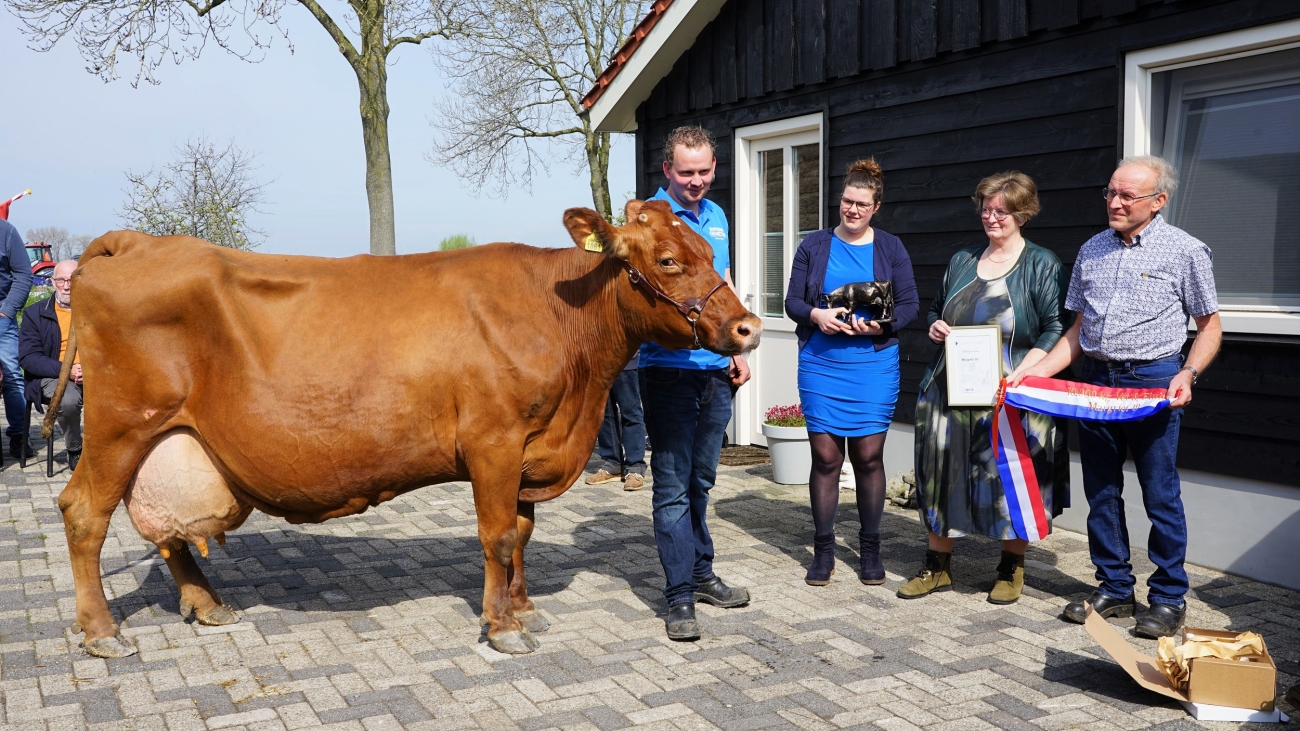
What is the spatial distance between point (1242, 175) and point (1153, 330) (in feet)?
6.02

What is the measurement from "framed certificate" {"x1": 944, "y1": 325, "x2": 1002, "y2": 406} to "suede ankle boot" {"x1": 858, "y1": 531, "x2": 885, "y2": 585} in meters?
0.88

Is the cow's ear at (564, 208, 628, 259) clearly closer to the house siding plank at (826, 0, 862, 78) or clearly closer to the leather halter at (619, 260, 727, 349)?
the leather halter at (619, 260, 727, 349)

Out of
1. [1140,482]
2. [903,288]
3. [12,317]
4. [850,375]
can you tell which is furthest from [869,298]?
[12,317]

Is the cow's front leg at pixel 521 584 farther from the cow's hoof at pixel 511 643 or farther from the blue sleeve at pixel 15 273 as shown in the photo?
the blue sleeve at pixel 15 273

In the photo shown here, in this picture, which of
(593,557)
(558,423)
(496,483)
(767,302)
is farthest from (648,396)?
(767,302)

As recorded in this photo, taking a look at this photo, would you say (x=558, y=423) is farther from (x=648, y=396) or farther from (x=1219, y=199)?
(x=1219, y=199)

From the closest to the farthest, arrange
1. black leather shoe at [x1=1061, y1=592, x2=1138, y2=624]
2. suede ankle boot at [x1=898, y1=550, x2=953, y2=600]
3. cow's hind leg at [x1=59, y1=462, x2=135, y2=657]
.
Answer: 1. cow's hind leg at [x1=59, y1=462, x2=135, y2=657]
2. black leather shoe at [x1=1061, y1=592, x2=1138, y2=624]
3. suede ankle boot at [x1=898, y1=550, x2=953, y2=600]

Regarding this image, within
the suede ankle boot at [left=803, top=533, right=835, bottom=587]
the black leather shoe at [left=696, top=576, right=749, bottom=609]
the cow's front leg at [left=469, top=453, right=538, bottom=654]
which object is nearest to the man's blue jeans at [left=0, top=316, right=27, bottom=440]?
the cow's front leg at [left=469, top=453, right=538, bottom=654]

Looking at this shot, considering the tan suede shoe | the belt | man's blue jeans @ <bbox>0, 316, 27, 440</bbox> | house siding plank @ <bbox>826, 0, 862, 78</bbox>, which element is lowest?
the tan suede shoe

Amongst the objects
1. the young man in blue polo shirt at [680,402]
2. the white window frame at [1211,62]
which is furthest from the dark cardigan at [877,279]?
the white window frame at [1211,62]

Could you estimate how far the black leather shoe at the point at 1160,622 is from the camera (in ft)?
15.8

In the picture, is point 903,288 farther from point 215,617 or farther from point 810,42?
point 810,42

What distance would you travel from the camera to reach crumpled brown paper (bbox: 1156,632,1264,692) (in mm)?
4031

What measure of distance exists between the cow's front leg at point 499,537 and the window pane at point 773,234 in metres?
5.45
